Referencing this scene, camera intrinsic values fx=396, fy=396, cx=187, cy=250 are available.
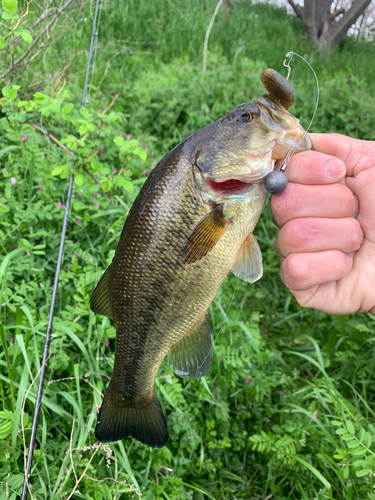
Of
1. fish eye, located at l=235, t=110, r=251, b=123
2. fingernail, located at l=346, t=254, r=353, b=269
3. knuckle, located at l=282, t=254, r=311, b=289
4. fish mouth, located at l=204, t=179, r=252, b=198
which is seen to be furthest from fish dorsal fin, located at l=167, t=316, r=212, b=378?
fish eye, located at l=235, t=110, r=251, b=123

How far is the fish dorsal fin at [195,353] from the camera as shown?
1.39 m

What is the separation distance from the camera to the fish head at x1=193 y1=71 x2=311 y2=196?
124cm

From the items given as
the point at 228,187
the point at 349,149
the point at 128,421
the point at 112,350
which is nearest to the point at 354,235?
the point at 349,149

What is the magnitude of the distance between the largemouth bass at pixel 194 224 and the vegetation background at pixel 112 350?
0.56m

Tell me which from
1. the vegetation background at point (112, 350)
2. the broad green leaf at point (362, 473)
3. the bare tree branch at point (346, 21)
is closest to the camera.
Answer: the broad green leaf at point (362, 473)

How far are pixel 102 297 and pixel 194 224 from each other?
442 millimetres

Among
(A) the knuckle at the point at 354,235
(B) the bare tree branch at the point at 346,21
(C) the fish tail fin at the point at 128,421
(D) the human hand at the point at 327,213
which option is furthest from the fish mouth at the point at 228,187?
(B) the bare tree branch at the point at 346,21

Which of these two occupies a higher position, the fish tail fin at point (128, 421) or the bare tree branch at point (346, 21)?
the bare tree branch at point (346, 21)

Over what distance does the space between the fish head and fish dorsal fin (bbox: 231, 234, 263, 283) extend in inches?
7.5

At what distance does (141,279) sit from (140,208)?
23 centimetres

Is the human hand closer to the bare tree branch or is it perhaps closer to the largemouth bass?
the largemouth bass

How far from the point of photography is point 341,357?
2973 millimetres

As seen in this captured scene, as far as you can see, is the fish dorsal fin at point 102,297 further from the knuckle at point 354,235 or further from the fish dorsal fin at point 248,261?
the knuckle at point 354,235

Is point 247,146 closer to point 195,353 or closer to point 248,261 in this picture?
point 248,261
